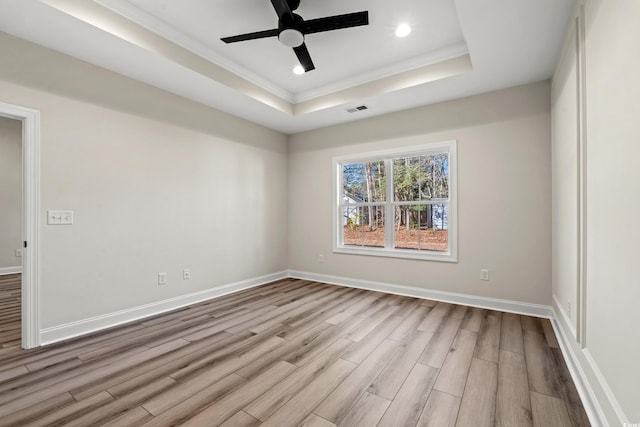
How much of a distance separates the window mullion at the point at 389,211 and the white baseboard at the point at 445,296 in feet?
2.11

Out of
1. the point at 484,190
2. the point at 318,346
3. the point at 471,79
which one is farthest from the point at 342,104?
the point at 318,346

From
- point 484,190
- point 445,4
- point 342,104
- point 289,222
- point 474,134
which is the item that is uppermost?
point 445,4

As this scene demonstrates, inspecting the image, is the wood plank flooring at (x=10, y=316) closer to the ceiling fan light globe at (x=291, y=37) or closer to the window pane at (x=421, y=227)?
the ceiling fan light globe at (x=291, y=37)

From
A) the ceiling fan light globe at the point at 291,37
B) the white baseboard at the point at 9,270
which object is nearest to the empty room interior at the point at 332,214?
the ceiling fan light globe at the point at 291,37

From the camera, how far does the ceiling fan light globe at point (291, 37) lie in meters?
2.26

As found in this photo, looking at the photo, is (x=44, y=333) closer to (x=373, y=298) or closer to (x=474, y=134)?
(x=373, y=298)

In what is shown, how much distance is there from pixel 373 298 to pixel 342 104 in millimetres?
2707

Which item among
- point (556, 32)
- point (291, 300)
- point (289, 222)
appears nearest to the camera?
point (556, 32)

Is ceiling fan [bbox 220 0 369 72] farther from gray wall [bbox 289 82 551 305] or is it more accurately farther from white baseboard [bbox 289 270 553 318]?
white baseboard [bbox 289 270 553 318]

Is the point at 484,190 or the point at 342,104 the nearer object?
the point at 484,190

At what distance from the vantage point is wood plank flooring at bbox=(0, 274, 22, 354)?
8.23 feet

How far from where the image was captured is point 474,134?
3.59 m

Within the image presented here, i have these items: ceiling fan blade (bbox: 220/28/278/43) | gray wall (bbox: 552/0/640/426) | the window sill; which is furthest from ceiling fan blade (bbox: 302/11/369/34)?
the window sill

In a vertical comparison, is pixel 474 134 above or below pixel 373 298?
above
